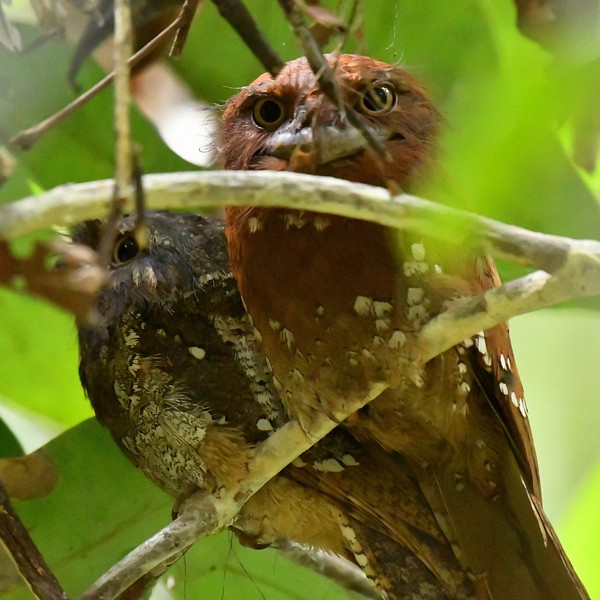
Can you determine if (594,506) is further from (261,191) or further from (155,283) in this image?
(261,191)

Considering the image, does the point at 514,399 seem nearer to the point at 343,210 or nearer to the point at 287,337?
the point at 287,337

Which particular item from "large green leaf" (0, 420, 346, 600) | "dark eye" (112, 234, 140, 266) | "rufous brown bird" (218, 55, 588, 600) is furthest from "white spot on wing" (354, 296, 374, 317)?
"large green leaf" (0, 420, 346, 600)

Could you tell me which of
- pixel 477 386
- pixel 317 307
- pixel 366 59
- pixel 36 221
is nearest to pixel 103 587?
pixel 317 307

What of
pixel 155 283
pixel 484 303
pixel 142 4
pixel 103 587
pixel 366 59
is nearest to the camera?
pixel 484 303

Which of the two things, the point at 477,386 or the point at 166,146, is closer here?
the point at 477,386

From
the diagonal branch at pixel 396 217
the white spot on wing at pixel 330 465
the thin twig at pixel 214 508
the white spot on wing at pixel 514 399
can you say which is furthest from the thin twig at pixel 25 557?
the white spot on wing at pixel 514 399

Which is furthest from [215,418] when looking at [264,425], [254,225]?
[254,225]

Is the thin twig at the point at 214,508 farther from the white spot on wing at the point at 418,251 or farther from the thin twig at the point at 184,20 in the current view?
the thin twig at the point at 184,20

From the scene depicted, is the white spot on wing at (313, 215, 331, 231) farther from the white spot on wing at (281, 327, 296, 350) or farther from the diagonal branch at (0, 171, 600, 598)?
the diagonal branch at (0, 171, 600, 598)
